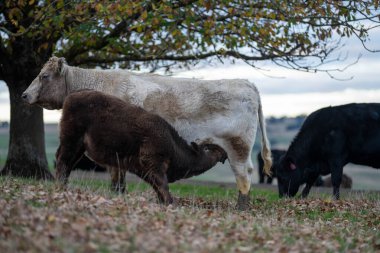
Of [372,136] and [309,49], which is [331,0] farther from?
[372,136]

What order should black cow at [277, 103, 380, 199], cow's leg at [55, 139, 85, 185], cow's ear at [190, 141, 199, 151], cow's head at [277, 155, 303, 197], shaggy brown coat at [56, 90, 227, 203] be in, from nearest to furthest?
shaggy brown coat at [56, 90, 227, 203] → cow's leg at [55, 139, 85, 185] → cow's ear at [190, 141, 199, 151] → black cow at [277, 103, 380, 199] → cow's head at [277, 155, 303, 197]

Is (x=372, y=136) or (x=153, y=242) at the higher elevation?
(x=372, y=136)

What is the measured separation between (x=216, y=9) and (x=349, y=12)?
3331 mm

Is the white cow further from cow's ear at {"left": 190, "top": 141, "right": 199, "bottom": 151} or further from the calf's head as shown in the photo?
cow's ear at {"left": 190, "top": 141, "right": 199, "bottom": 151}

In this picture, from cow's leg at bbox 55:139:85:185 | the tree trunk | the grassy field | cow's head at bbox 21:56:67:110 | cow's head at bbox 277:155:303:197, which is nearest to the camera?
the grassy field

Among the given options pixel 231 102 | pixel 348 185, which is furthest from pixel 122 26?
pixel 348 185

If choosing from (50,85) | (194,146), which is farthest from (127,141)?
(50,85)

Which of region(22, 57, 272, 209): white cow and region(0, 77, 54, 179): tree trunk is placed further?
region(0, 77, 54, 179): tree trunk

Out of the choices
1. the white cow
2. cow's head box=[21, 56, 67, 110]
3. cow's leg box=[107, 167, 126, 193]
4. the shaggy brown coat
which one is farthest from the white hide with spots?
cow's leg box=[107, 167, 126, 193]

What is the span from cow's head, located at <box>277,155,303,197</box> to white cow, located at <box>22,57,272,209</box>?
4.95 metres

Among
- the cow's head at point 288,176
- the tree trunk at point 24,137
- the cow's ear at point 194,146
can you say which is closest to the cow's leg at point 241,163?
the cow's ear at point 194,146

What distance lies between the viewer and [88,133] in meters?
11.8

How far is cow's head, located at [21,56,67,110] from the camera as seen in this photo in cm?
1412

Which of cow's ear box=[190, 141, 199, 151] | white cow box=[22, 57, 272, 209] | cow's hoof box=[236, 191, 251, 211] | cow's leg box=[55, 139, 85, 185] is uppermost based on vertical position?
white cow box=[22, 57, 272, 209]
